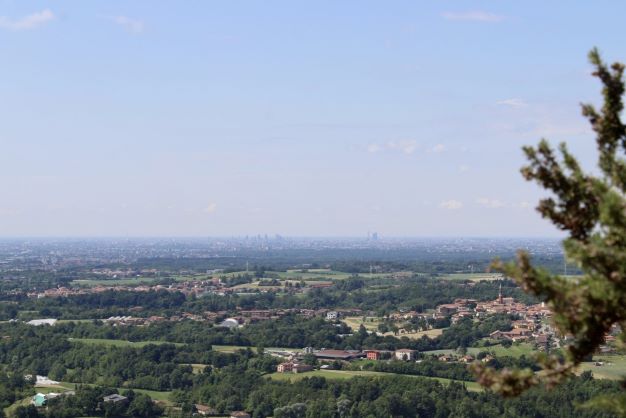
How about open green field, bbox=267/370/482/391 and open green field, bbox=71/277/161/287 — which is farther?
open green field, bbox=71/277/161/287

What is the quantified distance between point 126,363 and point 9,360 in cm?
837

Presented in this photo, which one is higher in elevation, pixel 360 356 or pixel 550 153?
pixel 550 153

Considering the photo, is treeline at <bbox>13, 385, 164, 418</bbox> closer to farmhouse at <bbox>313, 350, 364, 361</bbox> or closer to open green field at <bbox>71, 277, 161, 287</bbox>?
farmhouse at <bbox>313, 350, 364, 361</bbox>

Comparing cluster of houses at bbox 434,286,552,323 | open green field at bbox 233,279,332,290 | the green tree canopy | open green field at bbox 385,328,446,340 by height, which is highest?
the green tree canopy

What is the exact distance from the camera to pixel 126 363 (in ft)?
165

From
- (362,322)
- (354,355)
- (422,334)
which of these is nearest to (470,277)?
(362,322)

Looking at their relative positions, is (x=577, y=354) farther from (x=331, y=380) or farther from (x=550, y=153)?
(x=331, y=380)

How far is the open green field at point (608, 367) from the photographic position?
41688mm

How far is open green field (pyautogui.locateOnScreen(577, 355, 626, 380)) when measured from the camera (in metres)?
41.7

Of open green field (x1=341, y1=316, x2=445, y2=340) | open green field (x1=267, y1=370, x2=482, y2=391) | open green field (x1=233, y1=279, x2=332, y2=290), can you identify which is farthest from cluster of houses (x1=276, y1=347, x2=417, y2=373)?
open green field (x1=233, y1=279, x2=332, y2=290)

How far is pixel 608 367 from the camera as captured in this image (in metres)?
45.6

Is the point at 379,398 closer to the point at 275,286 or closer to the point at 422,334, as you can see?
the point at 422,334

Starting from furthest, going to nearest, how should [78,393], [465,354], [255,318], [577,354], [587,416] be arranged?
1. [255,318]
2. [465,354]
3. [78,393]
4. [587,416]
5. [577,354]

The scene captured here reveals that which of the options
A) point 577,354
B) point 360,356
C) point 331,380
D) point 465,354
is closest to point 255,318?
point 360,356
